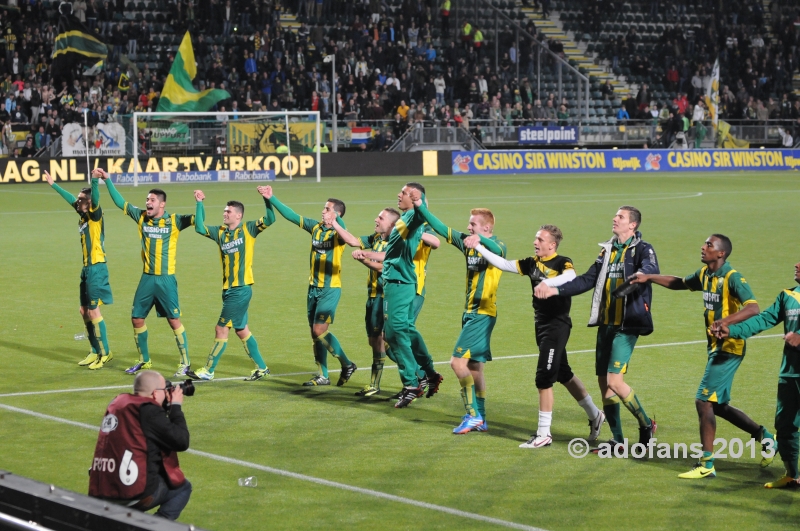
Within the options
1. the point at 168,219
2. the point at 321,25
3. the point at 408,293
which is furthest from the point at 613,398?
the point at 321,25

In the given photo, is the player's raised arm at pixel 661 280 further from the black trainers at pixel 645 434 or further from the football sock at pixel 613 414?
the black trainers at pixel 645 434

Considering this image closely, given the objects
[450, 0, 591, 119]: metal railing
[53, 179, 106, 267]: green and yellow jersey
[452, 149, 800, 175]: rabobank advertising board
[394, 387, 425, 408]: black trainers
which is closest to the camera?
[394, 387, 425, 408]: black trainers

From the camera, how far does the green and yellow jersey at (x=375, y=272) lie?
1152 cm

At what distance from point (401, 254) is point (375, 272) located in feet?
3.04

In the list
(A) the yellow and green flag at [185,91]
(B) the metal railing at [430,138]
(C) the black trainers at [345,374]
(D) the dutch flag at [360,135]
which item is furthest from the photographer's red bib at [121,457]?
(B) the metal railing at [430,138]

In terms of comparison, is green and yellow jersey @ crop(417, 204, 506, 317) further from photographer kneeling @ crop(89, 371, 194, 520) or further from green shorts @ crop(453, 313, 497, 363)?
photographer kneeling @ crop(89, 371, 194, 520)

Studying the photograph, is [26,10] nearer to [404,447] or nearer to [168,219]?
[168,219]

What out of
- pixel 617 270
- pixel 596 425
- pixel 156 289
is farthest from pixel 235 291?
pixel 617 270

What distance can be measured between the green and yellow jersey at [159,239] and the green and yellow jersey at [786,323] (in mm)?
6604

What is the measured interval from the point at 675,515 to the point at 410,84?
4127cm

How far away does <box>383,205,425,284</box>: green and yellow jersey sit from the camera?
34.7 feet

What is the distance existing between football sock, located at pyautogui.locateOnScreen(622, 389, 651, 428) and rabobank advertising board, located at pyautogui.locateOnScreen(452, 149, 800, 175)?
1438 inches

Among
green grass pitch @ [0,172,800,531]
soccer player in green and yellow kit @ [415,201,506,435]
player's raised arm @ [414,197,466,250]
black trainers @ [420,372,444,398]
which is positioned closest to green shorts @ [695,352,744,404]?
green grass pitch @ [0,172,800,531]

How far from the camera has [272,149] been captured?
40531 millimetres
